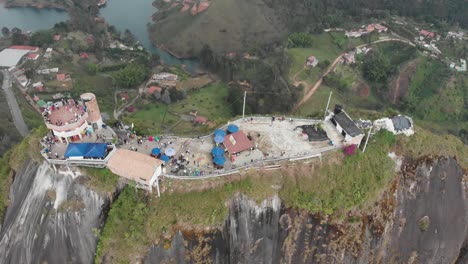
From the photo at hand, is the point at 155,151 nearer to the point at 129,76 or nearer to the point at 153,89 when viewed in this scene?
the point at 153,89

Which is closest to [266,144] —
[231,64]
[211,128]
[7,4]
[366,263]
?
[211,128]

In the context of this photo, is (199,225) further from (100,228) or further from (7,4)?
(7,4)

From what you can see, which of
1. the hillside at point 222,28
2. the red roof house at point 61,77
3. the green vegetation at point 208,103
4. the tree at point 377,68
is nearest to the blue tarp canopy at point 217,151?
the green vegetation at point 208,103

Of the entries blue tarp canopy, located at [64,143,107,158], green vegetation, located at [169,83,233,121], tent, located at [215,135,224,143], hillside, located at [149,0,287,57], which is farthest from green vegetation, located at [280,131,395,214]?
hillside, located at [149,0,287,57]

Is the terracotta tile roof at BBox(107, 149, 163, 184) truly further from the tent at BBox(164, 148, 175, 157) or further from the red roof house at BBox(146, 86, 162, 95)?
the red roof house at BBox(146, 86, 162, 95)

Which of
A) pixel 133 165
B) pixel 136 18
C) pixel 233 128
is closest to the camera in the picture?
pixel 133 165

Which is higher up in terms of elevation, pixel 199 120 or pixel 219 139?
pixel 219 139

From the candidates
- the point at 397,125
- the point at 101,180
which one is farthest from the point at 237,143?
the point at 397,125
